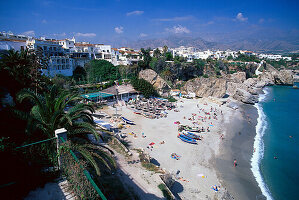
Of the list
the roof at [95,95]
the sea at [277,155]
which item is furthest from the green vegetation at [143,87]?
the sea at [277,155]

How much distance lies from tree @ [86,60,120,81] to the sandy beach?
14938 mm

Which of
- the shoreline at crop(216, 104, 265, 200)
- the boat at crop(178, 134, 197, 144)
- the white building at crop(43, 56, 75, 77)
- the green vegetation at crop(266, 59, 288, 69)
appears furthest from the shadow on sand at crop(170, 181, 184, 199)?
the green vegetation at crop(266, 59, 288, 69)

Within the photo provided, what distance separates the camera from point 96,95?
95.5ft

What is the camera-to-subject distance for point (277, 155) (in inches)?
725

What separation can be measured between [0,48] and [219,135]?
116 feet

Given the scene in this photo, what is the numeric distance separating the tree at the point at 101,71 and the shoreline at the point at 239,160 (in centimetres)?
2835

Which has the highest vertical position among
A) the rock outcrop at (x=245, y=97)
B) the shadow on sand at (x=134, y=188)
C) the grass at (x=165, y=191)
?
the rock outcrop at (x=245, y=97)

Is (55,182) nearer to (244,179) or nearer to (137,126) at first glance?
(244,179)

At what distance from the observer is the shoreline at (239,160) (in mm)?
13125

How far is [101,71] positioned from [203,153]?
31.6m

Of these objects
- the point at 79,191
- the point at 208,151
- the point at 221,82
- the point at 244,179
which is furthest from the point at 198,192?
the point at 221,82

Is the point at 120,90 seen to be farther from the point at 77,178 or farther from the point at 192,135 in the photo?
the point at 77,178

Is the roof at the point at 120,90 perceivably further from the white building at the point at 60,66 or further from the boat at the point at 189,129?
the boat at the point at 189,129

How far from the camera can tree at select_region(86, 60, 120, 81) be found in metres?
40.2
